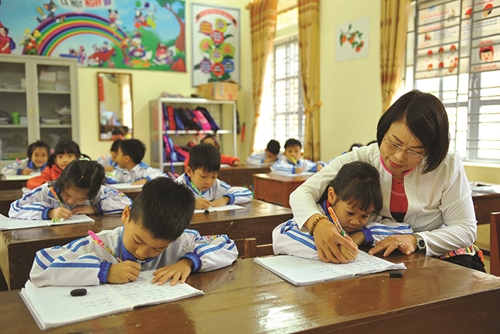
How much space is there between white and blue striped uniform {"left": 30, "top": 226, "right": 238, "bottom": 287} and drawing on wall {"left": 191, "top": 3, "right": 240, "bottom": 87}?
5.93 meters

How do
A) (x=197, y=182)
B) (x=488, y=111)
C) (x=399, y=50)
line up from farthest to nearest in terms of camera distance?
(x=399, y=50)
(x=488, y=111)
(x=197, y=182)

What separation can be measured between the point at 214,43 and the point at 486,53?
4.31 meters

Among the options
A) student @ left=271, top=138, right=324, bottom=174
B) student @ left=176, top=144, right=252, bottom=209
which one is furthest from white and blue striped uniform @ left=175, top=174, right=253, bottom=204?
student @ left=271, top=138, right=324, bottom=174

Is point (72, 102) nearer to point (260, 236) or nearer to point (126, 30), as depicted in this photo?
point (126, 30)

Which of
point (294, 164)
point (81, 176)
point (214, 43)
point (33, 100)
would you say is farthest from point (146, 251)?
point (214, 43)

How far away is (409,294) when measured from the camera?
107 centimetres

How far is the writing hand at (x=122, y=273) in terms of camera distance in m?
A: 1.12

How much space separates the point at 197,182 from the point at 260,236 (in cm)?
59

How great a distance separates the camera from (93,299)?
3.31ft

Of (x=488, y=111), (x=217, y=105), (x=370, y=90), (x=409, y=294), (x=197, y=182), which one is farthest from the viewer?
(x=217, y=105)

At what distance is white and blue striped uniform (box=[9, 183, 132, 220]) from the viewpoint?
210 centimetres

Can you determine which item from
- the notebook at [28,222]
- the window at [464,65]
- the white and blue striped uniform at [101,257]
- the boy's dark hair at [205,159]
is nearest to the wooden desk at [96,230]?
the notebook at [28,222]

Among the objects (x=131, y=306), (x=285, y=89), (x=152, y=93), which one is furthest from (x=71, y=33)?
(x=131, y=306)

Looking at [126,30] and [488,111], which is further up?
[126,30]
